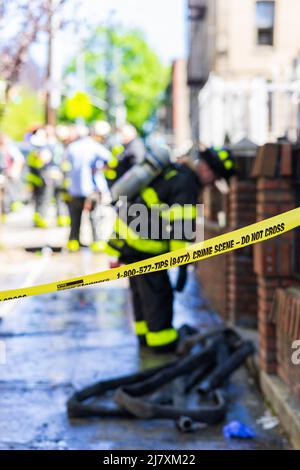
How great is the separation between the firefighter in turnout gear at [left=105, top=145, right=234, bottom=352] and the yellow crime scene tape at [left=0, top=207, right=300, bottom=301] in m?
2.90

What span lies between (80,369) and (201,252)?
3.08 meters

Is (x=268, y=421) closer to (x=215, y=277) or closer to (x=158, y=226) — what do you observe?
(x=158, y=226)

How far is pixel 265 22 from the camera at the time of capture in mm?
25875

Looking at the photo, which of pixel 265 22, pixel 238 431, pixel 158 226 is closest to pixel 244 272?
pixel 158 226

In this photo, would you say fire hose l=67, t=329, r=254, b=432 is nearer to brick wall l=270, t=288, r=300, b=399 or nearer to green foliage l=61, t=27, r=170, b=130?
brick wall l=270, t=288, r=300, b=399

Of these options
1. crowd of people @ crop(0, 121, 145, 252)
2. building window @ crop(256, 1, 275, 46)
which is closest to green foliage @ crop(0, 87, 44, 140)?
building window @ crop(256, 1, 275, 46)

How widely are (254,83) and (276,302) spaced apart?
10.4 m

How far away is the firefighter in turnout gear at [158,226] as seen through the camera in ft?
20.8

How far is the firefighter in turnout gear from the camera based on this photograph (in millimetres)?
6336

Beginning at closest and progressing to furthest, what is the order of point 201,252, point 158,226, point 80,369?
point 201,252, point 80,369, point 158,226

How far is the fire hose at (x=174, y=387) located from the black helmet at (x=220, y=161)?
1.47m

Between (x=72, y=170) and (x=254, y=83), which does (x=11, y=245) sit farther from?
(x=254, y=83)

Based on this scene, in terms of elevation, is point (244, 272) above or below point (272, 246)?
below

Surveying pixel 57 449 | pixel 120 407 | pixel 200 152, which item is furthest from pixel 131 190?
pixel 57 449
